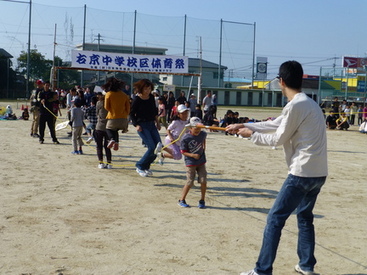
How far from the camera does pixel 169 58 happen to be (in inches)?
1029

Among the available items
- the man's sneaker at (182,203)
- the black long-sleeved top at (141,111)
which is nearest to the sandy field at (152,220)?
the man's sneaker at (182,203)

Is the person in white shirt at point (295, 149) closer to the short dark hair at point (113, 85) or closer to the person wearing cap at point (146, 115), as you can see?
the person wearing cap at point (146, 115)

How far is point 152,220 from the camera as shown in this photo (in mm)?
6293

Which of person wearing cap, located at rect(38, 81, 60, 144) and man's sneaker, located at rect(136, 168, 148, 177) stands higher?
person wearing cap, located at rect(38, 81, 60, 144)

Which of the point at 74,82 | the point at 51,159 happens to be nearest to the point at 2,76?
the point at 74,82

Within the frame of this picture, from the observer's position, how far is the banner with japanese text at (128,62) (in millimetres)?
25375

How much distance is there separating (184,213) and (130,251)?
1770 millimetres

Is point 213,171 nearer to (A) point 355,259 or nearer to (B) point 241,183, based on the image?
(B) point 241,183

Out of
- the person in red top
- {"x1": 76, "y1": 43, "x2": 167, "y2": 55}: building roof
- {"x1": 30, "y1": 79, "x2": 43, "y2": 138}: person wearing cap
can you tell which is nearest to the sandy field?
the person in red top

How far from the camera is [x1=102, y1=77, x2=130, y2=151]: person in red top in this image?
376 inches

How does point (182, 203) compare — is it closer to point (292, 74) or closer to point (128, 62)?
point (292, 74)

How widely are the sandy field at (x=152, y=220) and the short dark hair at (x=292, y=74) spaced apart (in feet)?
5.96

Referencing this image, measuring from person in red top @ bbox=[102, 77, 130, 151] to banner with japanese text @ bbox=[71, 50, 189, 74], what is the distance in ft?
53.2

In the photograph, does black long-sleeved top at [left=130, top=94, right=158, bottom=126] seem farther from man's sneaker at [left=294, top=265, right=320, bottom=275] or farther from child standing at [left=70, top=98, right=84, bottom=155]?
man's sneaker at [left=294, top=265, right=320, bottom=275]
